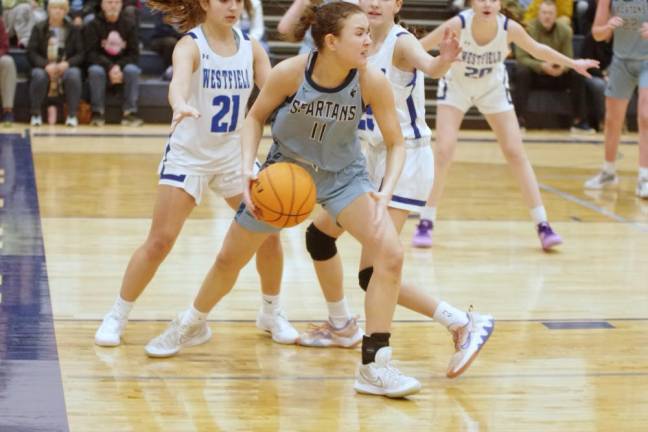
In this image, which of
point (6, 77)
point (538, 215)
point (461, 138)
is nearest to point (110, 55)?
point (6, 77)

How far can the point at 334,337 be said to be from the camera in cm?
539

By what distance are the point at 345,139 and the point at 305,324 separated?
1.34 m

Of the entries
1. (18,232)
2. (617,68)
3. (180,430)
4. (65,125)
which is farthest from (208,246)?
(65,125)

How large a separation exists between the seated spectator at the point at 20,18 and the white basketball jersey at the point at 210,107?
29.7 ft

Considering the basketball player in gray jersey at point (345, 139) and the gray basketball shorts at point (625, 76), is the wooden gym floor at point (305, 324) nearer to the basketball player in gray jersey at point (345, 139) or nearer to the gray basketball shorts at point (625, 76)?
the basketball player in gray jersey at point (345, 139)

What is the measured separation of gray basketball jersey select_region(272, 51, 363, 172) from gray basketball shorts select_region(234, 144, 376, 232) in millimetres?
26

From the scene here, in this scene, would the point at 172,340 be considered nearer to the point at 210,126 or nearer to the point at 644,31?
the point at 210,126

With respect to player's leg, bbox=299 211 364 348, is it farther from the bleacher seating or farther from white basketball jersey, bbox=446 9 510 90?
the bleacher seating

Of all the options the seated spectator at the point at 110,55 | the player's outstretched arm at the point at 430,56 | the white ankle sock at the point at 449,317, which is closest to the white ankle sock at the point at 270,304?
the white ankle sock at the point at 449,317

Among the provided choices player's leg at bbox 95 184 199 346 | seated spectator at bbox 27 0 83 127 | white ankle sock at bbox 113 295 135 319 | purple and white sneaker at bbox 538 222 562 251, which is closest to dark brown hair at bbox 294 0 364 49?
player's leg at bbox 95 184 199 346

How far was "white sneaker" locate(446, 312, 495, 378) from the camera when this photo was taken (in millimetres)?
4859

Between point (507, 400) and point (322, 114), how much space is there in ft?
4.41

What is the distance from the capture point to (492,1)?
7.11m

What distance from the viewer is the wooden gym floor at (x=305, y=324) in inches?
173
